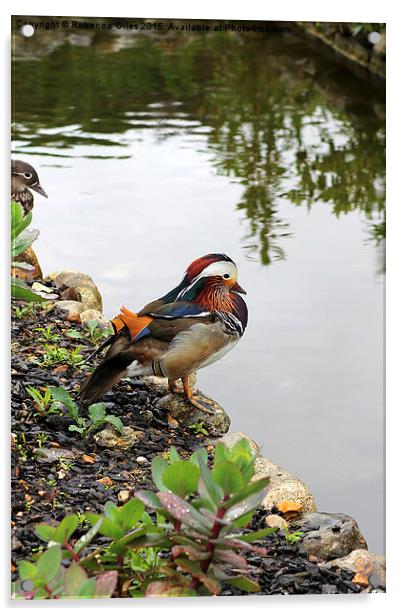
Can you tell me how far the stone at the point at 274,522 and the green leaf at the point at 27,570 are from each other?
553mm

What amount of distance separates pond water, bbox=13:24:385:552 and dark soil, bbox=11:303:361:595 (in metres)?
0.15

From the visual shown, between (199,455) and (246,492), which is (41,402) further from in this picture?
(246,492)

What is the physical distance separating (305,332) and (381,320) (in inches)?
7.7

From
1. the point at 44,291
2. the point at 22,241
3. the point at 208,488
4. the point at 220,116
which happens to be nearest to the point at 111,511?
the point at 208,488

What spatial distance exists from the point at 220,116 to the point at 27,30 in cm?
96

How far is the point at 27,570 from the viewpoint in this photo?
83.6 inches

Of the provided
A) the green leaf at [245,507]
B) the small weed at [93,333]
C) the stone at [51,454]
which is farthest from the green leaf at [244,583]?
the small weed at [93,333]

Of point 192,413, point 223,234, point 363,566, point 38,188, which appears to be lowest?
point 363,566

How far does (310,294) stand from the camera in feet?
8.71

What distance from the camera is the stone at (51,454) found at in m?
2.40

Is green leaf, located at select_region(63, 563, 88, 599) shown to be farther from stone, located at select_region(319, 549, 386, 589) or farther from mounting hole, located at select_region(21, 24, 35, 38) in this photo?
mounting hole, located at select_region(21, 24, 35, 38)

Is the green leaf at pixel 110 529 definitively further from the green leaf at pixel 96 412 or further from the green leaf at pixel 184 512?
the green leaf at pixel 96 412
